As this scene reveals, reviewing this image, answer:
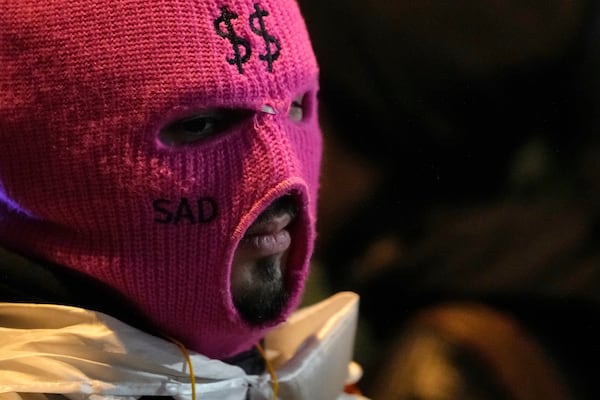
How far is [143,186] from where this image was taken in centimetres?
63

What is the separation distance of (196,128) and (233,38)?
0.07 meters

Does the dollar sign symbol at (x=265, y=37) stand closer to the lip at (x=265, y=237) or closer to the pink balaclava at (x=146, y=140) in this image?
the pink balaclava at (x=146, y=140)

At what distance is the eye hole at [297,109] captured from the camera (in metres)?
0.72

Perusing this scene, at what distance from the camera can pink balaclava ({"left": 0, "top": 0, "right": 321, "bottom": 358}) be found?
0.61 m

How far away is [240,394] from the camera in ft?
2.43

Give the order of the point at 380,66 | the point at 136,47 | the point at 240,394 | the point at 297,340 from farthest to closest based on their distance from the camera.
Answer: the point at 380,66, the point at 297,340, the point at 240,394, the point at 136,47

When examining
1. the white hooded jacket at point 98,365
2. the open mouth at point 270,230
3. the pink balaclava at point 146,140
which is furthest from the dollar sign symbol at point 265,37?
the white hooded jacket at point 98,365

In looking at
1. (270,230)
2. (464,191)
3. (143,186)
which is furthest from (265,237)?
(464,191)

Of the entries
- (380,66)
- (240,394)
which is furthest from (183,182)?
(380,66)

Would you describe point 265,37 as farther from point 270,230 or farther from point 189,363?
point 189,363

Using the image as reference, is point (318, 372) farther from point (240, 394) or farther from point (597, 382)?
point (597, 382)

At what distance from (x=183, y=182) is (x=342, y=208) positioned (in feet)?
1.96

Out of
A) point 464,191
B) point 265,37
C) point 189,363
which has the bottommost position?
point 464,191

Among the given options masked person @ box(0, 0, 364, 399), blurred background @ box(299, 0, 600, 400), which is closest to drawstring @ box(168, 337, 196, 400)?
masked person @ box(0, 0, 364, 399)
